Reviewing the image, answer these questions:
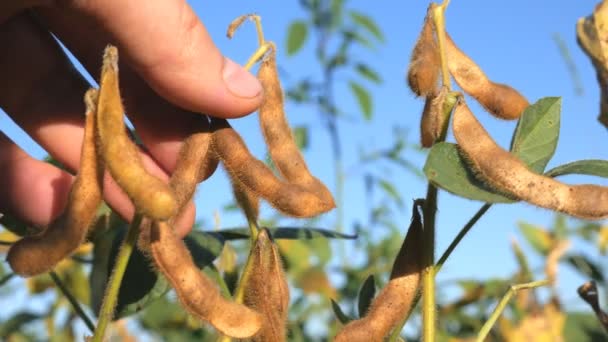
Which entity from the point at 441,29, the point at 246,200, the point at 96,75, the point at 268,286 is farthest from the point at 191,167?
the point at 96,75

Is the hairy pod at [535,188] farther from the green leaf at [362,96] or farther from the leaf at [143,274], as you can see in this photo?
the green leaf at [362,96]

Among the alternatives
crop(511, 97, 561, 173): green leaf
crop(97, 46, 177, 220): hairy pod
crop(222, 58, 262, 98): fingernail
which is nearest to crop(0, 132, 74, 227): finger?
crop(222, 58, 262, 98): fingernail

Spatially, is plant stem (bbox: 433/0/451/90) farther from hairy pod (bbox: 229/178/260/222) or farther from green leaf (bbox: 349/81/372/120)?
green leaf (bbox: 349/81/372/120)

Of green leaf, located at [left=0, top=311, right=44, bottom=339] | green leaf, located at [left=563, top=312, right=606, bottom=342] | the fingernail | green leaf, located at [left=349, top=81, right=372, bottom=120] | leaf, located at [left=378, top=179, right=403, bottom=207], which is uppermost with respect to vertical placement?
the fingernail

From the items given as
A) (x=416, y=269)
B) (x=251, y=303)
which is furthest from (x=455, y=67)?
(x=251, y=303)

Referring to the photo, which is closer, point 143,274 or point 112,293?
point 112,293

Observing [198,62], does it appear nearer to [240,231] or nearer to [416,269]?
[240,231]

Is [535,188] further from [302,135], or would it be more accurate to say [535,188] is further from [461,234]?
[302,135]
